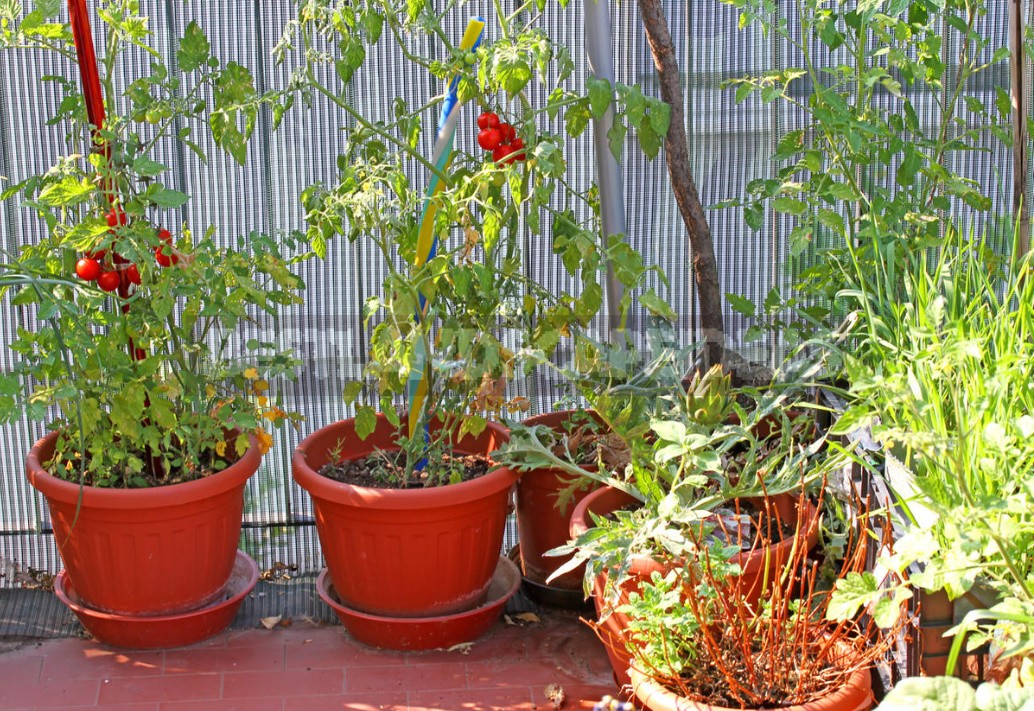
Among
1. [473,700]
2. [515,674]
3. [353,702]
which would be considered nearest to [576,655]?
[515,674]

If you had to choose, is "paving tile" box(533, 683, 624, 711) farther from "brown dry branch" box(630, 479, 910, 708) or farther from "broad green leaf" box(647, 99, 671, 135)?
"broad green leaf" box(647, 99, 671, 135)

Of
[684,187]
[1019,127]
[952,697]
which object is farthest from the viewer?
[684,187]

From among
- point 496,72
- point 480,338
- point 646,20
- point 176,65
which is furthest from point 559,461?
point 176,65

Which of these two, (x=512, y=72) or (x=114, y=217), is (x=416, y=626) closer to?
(x=114, y=217)

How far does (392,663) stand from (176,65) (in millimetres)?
1496

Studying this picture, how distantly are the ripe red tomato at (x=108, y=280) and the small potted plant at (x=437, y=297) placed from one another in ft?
1.44

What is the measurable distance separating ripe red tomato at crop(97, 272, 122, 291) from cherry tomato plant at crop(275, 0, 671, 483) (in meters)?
0.43

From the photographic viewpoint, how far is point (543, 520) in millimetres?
2744

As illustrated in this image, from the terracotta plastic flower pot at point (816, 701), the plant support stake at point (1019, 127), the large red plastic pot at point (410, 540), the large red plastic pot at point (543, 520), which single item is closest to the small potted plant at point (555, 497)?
the large red plastic pot at point (543, 520)

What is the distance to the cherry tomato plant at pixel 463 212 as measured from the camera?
7.59 ft

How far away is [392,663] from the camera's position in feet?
8.54

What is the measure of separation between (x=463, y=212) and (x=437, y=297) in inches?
12.8

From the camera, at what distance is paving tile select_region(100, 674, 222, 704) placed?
2457mm

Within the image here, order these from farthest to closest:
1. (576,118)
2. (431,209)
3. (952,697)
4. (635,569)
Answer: (431,209), (576,118), (635,569), (952,697)
